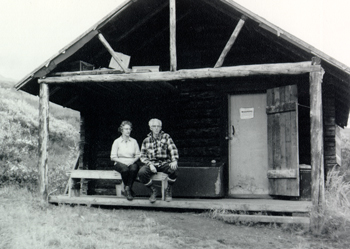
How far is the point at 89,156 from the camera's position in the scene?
Answer: 1149cm

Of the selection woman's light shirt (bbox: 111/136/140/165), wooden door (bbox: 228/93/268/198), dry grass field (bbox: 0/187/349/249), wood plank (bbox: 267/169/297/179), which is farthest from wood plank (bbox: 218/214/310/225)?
wooden door (bbox: 228/93/268/198)

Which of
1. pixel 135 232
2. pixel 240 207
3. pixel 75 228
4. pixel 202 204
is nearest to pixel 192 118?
pixel 202 204

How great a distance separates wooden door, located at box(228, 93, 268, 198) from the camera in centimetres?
991

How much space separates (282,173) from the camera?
8672 mm

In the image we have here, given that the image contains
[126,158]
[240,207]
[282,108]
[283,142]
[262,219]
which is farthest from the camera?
[282,108]

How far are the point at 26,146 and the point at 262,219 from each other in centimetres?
1657

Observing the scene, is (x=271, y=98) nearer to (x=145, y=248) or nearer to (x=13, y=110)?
(x=145, y=248)

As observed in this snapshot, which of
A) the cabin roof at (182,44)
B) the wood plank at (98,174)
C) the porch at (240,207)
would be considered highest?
the cabin roof at (182,44)

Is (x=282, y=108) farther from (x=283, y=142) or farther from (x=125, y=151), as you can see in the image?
(x=125, y=151)

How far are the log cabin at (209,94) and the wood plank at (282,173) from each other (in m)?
0.02

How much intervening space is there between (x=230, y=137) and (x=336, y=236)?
13.0 ft

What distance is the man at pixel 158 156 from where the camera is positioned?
8.13 m

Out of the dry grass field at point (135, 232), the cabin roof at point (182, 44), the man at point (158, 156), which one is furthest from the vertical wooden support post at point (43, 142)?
the man at point (158, 156)

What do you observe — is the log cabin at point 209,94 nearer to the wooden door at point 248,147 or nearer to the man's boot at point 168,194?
the wooden door at point 248,147
